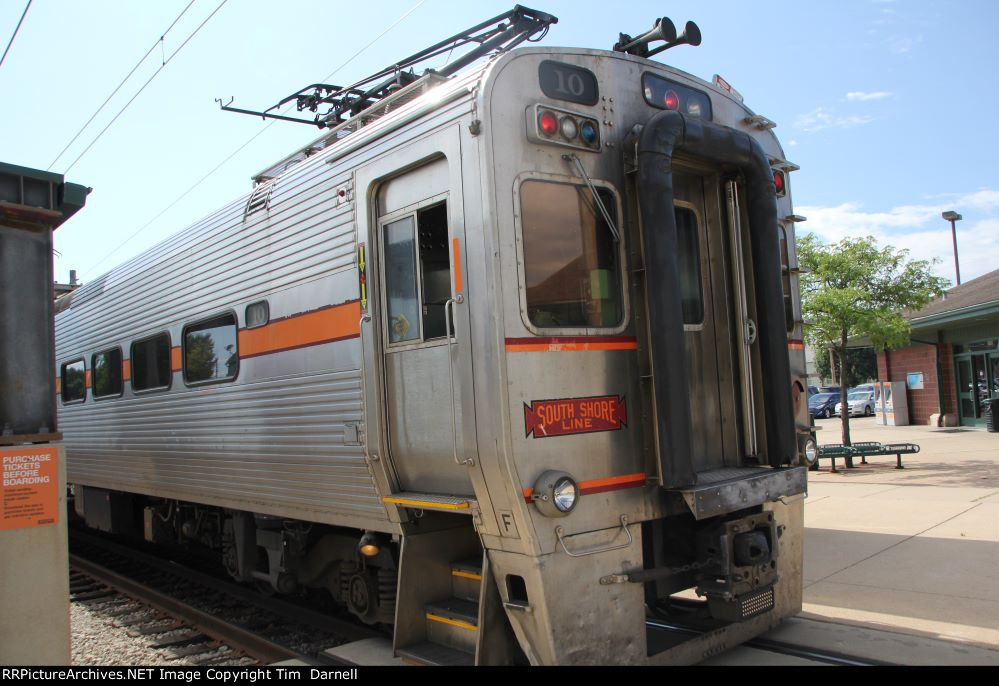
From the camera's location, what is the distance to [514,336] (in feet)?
13.0

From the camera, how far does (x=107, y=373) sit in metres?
9.45

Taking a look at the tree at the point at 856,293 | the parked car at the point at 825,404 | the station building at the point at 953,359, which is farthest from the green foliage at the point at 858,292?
the parked car at the point at 825,404

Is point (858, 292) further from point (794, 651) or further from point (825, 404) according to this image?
point (825, 404)

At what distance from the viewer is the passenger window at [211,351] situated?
6578mm

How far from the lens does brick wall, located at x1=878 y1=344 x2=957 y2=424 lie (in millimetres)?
22312

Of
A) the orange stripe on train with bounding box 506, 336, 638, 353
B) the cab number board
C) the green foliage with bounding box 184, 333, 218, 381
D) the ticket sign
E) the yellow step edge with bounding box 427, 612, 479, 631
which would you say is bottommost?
the yellow step edge with bounding box 427, 612, 479, 631

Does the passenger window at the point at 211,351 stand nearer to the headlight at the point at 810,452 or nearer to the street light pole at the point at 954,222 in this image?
the headlight at the point at 810,452

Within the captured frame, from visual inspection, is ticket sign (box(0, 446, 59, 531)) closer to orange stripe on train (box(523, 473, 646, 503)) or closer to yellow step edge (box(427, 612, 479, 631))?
yellow step edge (box(427, 612, 479, 631))

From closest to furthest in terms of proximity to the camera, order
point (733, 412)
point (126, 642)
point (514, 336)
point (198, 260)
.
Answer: point (514, 336) → point (733, 412) → point (126, 642) → point (198, 260)

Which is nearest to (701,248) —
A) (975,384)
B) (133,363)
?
(133,363)

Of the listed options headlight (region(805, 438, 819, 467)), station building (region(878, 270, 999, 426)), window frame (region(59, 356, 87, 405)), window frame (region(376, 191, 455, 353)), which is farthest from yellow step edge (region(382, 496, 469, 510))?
station building (region(878, 270, 999, 426))

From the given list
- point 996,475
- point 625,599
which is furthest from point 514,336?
point 996,475

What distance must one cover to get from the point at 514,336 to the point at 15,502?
265cm
